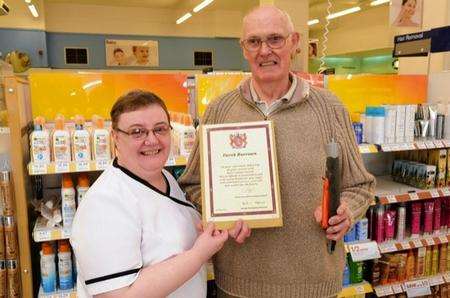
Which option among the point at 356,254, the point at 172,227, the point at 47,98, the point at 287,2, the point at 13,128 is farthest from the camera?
the point at 287,2

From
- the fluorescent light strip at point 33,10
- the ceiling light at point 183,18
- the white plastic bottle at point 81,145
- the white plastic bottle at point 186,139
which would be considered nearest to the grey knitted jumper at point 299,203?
the white plastic bottle at point 186,139

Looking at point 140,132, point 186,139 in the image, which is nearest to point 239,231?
point 140,132

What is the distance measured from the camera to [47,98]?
9.20 feet

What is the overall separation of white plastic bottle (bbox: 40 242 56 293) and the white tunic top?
49.8 inches

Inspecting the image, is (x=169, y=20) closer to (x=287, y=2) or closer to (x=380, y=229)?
(x=287, y=2)

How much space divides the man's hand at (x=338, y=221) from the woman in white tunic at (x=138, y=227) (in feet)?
1.28

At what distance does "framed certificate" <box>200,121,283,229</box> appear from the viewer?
1.46m

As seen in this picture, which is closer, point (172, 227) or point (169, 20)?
point (172, 227)

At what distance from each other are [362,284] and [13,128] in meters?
2.82

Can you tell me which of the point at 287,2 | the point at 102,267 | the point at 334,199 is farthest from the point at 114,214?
the point at 287,2

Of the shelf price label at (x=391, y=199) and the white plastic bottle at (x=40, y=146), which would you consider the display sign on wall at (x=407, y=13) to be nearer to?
the shelf price label at (x=391, y=199)

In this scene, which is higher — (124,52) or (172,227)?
(124,52)

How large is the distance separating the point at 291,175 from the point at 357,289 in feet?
6.90

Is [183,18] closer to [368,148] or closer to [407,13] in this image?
[407,13]
